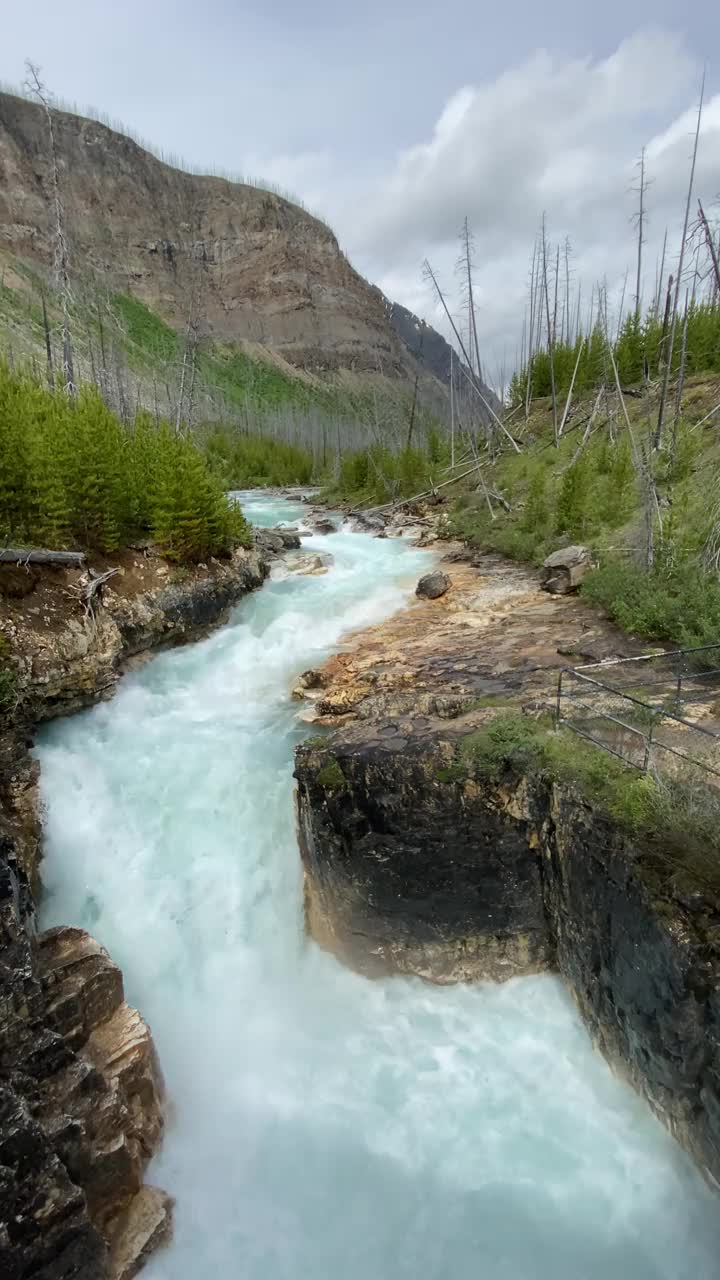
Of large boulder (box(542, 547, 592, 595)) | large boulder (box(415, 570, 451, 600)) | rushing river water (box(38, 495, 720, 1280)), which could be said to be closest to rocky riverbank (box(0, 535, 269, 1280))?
rushing river water (box(38, 495, 720, 1280))

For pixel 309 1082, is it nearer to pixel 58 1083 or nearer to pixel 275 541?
pixel 58 1083

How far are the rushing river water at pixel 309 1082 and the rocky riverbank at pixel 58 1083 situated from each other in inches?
18.7

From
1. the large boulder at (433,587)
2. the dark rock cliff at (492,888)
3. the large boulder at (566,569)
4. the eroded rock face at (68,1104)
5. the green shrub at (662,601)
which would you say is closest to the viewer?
the eroded rock face at (68,1104)

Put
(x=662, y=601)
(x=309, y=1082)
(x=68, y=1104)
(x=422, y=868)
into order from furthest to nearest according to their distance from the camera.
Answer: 1. (x=662, y=601)
2. (x=422, y=868)
3. (x=309, y=1082)
4. (x=68, y=1104)

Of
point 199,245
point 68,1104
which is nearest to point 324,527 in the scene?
point 68,1104

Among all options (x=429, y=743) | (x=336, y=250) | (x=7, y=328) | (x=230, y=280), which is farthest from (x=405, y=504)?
(x=336, y=250)

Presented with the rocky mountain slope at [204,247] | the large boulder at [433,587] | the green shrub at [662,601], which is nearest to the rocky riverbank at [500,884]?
the green shrub at [662,601]

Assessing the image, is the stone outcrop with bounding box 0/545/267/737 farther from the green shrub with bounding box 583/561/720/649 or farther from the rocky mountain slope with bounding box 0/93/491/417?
the rocky mountain slope with bounding box 0/93/491/417

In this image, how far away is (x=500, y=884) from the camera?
25.8 ft

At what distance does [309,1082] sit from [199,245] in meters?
187

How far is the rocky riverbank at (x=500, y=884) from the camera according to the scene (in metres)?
5.87

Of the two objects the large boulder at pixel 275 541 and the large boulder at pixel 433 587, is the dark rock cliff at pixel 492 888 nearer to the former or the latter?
the large boulder at pixel 433 587

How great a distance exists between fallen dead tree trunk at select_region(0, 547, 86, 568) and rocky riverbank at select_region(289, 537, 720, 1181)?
614cm

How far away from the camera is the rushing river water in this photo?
606 cm
